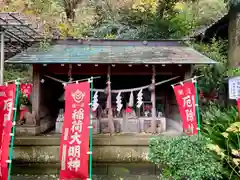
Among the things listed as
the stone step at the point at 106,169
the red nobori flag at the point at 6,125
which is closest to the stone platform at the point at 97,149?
the stone step at the point at 106,169

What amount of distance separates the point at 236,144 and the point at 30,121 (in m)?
6.06

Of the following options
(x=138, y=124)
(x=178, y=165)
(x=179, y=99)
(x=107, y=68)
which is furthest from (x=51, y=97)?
(x=178, y=165)

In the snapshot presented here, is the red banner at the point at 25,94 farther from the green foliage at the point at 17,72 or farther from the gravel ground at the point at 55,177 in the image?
the green foliage at the point at 17,72

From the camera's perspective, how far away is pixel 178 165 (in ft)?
15.6

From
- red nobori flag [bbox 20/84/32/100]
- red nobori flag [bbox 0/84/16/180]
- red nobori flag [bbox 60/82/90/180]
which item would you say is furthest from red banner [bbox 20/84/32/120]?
red nobori flag [bbox 60/82/90/180]

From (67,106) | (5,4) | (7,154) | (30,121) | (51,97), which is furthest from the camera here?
(5,4)

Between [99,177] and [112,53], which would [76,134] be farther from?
[112,53]

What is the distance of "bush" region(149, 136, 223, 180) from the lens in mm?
4609

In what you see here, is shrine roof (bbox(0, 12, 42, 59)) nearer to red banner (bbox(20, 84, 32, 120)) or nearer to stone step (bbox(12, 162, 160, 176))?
red banner (bbox(20, 84, 32, 120))

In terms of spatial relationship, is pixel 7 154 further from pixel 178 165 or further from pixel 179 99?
pixel 179 99

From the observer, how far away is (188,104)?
6.69 metres

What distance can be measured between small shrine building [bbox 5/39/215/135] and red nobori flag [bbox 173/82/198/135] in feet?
3.75

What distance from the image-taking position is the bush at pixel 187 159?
4.61 metres

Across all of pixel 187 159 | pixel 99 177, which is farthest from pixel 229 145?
pixel 99 177
